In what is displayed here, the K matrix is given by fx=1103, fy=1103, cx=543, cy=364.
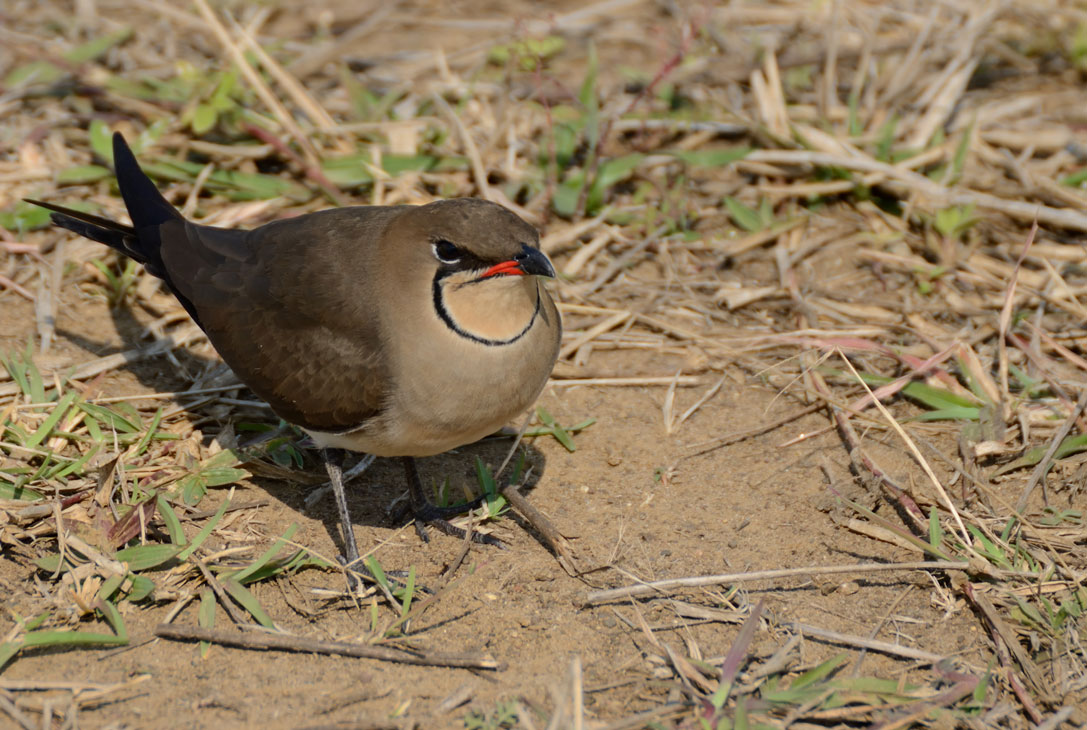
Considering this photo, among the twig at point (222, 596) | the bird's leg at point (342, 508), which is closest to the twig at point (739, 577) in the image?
the bird's leg at point (342, 508)

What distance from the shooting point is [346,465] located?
512cm

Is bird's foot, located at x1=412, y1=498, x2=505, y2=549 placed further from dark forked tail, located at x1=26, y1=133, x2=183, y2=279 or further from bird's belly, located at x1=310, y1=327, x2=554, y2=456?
dark forked tail, located at x1=26, y1=133, x2=183, y2=279

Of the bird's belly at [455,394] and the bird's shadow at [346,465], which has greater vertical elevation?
the bird's belly at [455,394]

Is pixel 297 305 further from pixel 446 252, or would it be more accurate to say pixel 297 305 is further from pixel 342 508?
pixel 342 508

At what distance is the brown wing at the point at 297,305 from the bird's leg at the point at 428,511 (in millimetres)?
559

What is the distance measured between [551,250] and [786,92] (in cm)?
213

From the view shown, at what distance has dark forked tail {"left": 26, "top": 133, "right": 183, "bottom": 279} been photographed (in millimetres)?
4883

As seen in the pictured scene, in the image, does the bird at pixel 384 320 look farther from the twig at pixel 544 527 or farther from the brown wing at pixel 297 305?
the twig at pixel 544 527

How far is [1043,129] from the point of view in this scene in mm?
6902

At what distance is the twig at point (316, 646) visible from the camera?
3764mm

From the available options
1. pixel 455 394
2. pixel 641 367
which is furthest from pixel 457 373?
A: pixel 641 367

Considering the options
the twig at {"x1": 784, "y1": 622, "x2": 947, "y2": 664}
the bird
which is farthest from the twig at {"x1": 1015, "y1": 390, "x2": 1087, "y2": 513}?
the bird

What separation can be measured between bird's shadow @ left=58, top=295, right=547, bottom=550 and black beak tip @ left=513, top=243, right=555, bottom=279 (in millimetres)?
1266

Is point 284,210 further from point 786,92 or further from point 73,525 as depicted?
point 786,92
